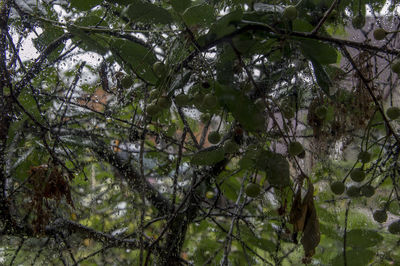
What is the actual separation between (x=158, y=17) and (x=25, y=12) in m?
0.31

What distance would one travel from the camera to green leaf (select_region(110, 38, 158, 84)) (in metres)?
0.62

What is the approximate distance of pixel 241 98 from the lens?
483 millimetres

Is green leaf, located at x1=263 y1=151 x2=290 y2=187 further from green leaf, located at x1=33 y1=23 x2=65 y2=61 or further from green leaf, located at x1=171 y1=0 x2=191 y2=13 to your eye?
green leaf, located at x1=33 y1=23 x2=65 y2=61

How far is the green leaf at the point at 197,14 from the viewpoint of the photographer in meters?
0.52

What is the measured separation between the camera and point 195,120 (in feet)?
3.56

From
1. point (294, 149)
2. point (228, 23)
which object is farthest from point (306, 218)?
point (228, 23)

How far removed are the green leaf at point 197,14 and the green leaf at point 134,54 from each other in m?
0.12

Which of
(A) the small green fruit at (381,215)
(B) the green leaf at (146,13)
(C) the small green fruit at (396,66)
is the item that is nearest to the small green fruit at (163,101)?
(B) the green leaf at (146,13)

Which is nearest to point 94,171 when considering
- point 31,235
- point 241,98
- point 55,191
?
point 31,235

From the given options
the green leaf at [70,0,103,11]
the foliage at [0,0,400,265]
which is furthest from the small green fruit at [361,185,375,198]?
the green leaf at [70,0,103,11]

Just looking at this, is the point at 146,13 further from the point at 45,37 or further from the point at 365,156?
the point at 365,156

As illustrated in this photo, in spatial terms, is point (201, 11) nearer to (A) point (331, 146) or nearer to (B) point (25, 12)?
(B) point (25, 12)

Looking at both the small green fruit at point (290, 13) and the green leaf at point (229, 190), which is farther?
the green leaf at point (229, 190)

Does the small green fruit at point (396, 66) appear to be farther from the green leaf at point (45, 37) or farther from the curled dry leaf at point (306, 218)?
the green leaf at point (45, 37)
